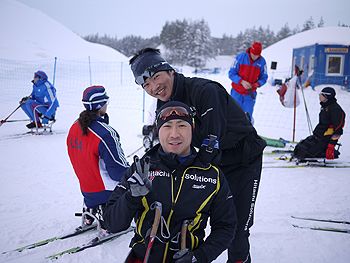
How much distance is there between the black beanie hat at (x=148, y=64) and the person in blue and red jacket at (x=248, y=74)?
3.96m

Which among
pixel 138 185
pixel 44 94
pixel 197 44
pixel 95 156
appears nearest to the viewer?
pixel 138 185

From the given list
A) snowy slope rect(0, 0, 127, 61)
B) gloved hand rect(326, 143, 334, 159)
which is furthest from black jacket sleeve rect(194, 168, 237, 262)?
snowy slope rect(0, 0, 127, 61)

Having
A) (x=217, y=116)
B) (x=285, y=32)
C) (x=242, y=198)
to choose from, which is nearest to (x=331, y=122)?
(x=242, y=198)

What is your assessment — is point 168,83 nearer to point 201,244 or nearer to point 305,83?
point 201,244

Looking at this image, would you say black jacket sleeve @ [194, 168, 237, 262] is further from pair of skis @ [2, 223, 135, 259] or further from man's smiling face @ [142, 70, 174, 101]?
pair of skis @ [2, 223, 135, 259]

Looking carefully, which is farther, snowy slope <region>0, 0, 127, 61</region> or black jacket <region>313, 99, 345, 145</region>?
snowy slope <region>0, 0, 127, 61</region>

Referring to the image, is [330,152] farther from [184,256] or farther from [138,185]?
[138,185]

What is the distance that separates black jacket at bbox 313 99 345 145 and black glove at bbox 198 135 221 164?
4.57m

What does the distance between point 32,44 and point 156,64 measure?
26.6 m

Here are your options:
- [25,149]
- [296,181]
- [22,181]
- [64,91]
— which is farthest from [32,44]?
[296,181]

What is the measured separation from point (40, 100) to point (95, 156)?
5.43 meters

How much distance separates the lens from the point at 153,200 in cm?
162

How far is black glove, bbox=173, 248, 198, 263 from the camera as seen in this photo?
1.46m

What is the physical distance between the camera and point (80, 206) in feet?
11.9
